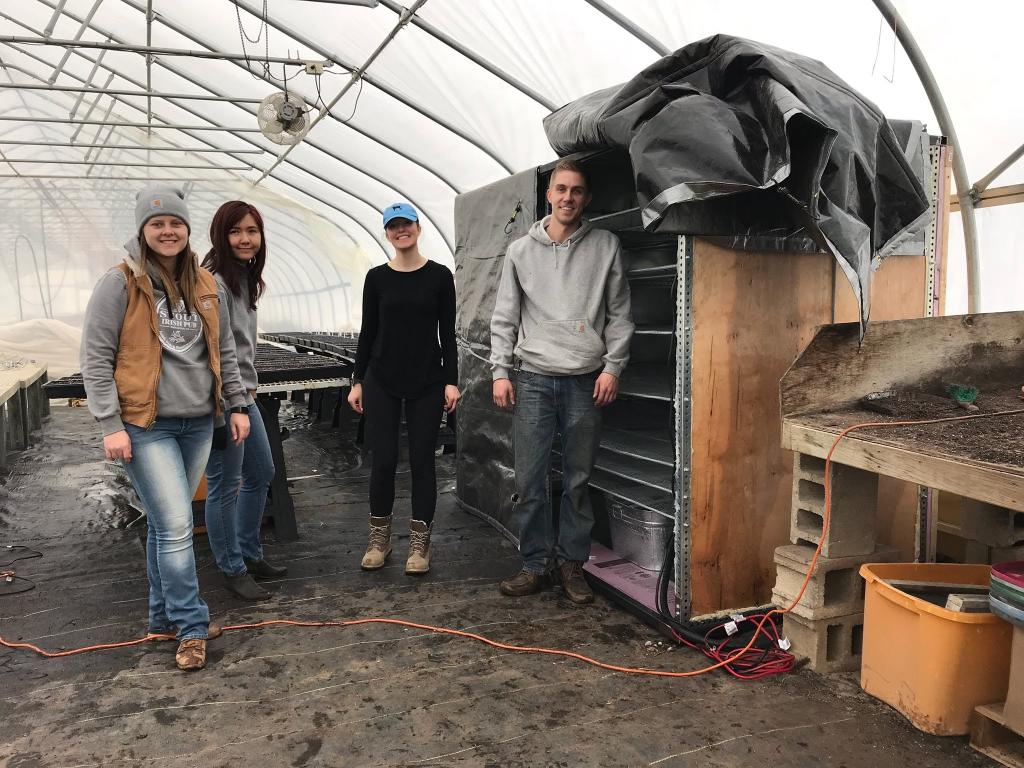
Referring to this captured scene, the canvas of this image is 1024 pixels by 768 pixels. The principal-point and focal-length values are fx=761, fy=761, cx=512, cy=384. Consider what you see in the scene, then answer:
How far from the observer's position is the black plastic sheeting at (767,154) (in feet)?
7.54

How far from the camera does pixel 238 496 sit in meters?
3.26

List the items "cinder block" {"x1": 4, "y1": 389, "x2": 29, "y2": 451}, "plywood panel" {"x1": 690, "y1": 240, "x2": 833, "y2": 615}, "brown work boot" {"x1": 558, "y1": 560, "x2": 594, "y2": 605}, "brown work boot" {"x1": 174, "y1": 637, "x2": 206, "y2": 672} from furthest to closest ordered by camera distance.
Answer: "cinder block" {"x1": 4, "y1": 389, "x2": 29, "y2": 451}
"brown work boot" {"x1": 558, "y1": 560, "x2": 594, "y2": 605}
"plywood panel" {"x1": 690, "y1": 240, "x2": 833, "y2": 615}
"brown work boot" {"x1": 174, "y1": 637, "x2": 206, "y2": 672}

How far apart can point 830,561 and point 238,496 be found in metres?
2.34

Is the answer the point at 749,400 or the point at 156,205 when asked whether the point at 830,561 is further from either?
the point at 156,205

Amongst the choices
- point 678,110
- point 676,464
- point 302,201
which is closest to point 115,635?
point 676,464

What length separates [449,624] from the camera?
289cm

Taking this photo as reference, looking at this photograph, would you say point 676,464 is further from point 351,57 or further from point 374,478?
point 351,57

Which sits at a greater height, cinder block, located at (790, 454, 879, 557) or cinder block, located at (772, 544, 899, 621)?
cinder block, located at (790, 454, 879, 557)

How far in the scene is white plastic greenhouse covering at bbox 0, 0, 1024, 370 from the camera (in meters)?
4.50

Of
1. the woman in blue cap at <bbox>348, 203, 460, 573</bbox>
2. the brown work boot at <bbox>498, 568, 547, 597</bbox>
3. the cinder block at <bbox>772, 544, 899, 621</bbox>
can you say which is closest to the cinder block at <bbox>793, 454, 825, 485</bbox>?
the cinder block at <bbox>772, 544, 899, 621</bbox>

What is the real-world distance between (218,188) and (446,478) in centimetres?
1103

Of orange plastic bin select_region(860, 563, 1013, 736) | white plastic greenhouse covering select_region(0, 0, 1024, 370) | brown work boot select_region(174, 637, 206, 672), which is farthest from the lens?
white plastic greenhouse covering select_region(0, 0, 1024, 370)

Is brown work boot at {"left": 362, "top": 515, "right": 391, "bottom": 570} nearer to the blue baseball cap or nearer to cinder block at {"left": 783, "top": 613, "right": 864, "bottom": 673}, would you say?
the blue baseball cap

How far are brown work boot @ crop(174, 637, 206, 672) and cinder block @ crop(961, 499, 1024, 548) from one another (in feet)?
9.04
